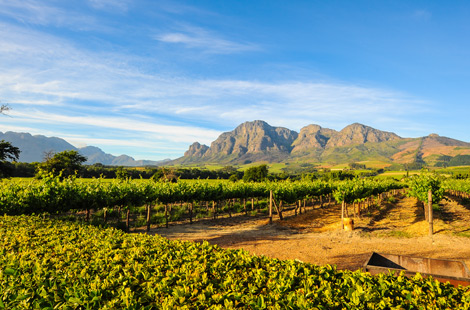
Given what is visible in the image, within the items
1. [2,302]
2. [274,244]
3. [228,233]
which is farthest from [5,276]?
[228,233]

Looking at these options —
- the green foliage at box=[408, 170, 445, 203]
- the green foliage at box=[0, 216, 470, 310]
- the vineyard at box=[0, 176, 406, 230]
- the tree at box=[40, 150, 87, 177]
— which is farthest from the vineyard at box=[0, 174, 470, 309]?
the tree at box=[40, 150, 87, 177]

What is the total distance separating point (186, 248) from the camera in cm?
435

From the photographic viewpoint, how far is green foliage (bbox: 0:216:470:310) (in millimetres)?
2494

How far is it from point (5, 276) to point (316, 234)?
16117 mm

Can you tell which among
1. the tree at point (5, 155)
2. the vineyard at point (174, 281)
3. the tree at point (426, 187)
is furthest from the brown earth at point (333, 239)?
the tree at point (5, 155)

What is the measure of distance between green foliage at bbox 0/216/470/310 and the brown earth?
7.45 meters

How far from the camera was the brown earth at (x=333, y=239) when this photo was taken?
11.5 m

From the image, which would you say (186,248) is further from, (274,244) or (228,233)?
(228,233)

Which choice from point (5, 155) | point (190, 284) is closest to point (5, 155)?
point (5, 155)

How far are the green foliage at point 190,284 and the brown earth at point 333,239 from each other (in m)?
7.45

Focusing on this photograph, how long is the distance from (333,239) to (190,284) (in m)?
14.0

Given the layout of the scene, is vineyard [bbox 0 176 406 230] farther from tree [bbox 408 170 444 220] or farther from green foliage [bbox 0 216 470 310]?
green foliage [bbox 0 216 470 310]

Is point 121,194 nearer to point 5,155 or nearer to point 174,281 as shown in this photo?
point 174,281

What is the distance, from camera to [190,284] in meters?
2.91
